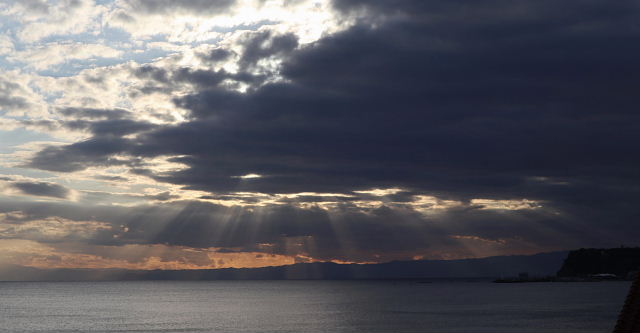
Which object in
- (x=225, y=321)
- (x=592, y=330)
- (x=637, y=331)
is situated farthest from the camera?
(x=225, y=321)

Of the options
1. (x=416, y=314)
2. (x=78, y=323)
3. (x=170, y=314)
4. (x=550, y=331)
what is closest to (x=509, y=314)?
(x=416, y=314)

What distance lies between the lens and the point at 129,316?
6491 inches

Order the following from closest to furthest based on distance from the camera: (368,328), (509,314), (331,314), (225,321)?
1. (368,328)
2. (225,321)
3. (509,314)
4. (331,314)

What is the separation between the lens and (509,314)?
15262 centimetres

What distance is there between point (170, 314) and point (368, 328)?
67.0 meters

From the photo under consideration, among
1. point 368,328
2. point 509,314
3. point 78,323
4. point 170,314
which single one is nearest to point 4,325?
point 78,323

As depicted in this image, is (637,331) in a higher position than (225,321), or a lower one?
higher

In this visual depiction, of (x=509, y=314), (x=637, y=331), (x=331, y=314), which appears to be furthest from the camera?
(x=331, y=314)

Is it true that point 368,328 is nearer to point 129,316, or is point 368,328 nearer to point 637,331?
point 129,316

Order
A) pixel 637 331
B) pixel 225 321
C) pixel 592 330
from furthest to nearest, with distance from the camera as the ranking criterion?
pixel 225 321, pixel 592 330, pixel 637 331

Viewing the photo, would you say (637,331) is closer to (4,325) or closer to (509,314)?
(509,314)

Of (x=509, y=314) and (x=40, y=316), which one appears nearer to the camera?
(x=509, y=314)

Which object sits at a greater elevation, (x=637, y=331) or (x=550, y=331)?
(x=637, y=331)

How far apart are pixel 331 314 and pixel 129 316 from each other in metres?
52.5
